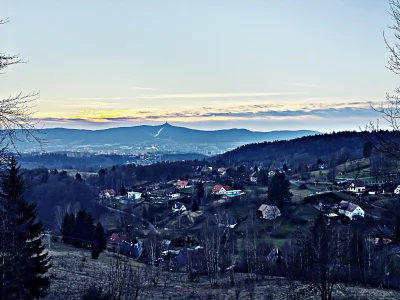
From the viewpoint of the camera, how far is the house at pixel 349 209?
47.2m

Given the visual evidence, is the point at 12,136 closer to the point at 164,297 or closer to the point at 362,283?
the point at 164,297

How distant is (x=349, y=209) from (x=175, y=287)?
3074 cm

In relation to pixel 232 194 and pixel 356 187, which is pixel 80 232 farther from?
pixel 356 187

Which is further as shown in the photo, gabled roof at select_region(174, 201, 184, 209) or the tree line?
gabled roof at select_region(174, 201, 184, 209)

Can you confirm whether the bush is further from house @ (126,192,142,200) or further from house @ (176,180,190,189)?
house @ (176,180,190,189)

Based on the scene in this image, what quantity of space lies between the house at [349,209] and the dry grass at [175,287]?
23.8m

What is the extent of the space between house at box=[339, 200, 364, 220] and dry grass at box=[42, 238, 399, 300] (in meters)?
23.8

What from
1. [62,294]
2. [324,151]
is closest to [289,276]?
[62,294]

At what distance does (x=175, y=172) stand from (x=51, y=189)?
42031mm

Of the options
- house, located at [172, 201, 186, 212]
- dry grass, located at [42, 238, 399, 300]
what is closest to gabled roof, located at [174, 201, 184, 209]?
house, located at [172, 201, 186, 212]

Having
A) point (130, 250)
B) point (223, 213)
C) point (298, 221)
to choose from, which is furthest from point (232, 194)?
point (130, 250)

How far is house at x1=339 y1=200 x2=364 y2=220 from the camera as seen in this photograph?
155ft

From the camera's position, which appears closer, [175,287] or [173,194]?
[175,287]

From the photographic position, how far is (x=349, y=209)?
→ 157ft
